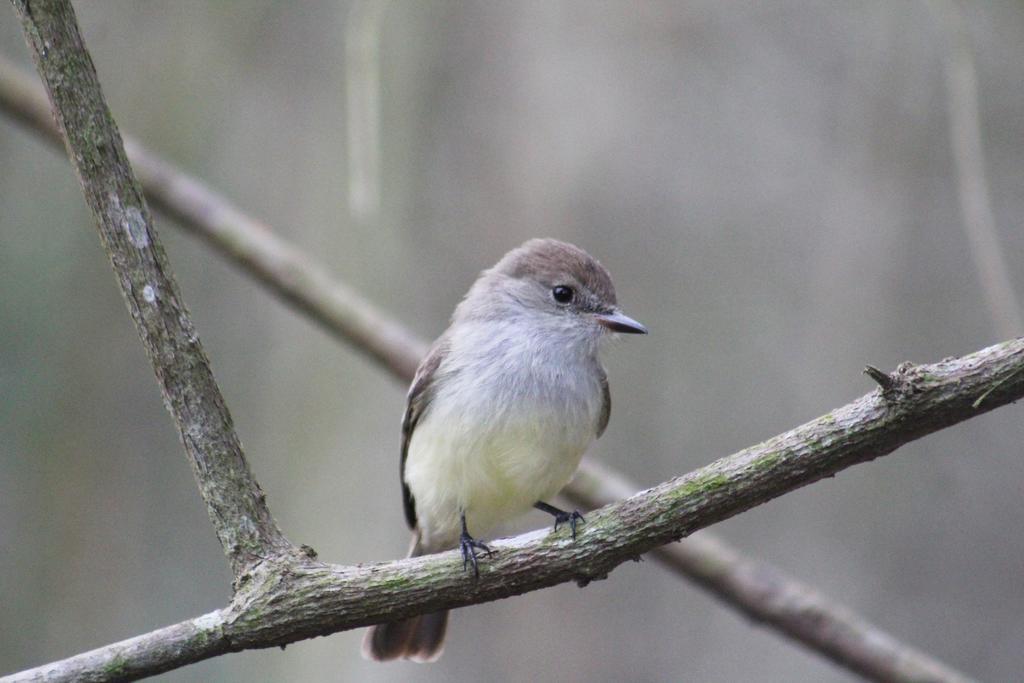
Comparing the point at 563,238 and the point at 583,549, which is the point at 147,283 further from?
the point at 563,238

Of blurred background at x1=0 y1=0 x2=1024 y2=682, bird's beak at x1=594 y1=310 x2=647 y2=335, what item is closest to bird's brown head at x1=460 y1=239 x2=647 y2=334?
bird's beak at x1=594 y1=310 x2=647 y2=335

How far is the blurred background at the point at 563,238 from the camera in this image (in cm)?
566

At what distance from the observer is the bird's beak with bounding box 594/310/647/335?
388 cm

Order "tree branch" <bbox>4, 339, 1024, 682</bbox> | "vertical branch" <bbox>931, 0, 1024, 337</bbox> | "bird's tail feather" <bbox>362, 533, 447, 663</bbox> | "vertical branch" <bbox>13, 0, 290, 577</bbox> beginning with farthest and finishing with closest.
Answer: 1. "bird's tail feather" <bbox>362, 533, 447, 663</bbox>
2. "vertical branch" <bbox>931, 0, 1024, 337</bbox>
3. "vertical branch" <bbox>13, 0, 290, 577</bbox>
4. "tree branch" <bbox>4, 339, 1024, 682</bbox>

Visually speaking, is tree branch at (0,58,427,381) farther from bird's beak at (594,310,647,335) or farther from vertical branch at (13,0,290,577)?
vertical branch at (13,0,290,577)

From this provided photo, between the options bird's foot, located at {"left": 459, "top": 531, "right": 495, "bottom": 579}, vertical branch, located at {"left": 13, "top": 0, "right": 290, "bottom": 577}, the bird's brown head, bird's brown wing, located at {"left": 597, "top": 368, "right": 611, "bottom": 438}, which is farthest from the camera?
the bird's brown head

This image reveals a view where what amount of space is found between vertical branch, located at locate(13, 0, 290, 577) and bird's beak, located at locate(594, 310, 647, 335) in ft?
5.23

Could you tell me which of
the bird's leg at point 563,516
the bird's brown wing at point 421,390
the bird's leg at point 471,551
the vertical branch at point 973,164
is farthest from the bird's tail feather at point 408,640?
the vertical branch at point 973,164

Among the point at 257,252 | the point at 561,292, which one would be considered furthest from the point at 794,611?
the point at 257,252

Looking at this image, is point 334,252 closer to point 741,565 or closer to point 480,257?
point 480,257

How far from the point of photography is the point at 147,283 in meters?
2.58

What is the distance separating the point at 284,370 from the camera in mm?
6691

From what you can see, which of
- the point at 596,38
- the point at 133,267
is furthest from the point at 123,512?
the point at 133,267

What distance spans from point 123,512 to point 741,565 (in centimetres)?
392
